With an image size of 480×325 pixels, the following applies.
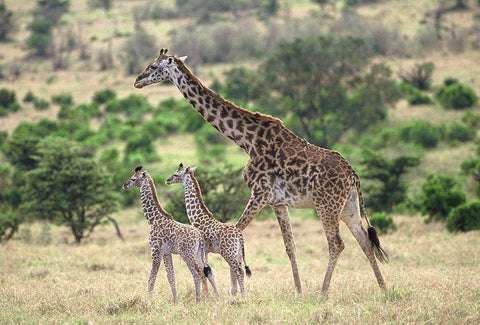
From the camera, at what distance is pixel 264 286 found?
30.5 feet

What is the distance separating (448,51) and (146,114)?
824 inches

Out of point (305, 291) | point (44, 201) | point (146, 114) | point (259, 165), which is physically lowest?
point (146, 114)

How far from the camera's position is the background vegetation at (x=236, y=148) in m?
8.36

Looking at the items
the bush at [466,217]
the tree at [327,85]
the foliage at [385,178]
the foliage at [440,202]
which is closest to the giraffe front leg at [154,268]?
the bush at [466,217]

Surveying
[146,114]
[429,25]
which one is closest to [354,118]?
[146,114]

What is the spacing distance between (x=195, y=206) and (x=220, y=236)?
2.31 feet

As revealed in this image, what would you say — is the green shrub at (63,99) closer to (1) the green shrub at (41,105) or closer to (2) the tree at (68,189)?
(1) the green shrub at (41,105)

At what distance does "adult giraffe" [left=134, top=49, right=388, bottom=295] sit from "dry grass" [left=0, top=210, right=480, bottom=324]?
672 mm

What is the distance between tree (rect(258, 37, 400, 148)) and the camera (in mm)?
27156

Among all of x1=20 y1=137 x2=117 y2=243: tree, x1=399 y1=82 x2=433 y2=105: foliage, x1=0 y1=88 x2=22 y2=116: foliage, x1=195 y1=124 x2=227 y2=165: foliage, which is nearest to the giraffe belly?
x1=20 y1=137 x2=117 y2=243: tree

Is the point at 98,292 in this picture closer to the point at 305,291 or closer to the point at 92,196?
the point at 305,291

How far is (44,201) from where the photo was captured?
16.0 meters

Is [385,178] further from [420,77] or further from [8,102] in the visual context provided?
[8,102]

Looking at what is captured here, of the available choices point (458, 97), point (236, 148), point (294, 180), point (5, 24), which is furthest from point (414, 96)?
point (5, 24)
